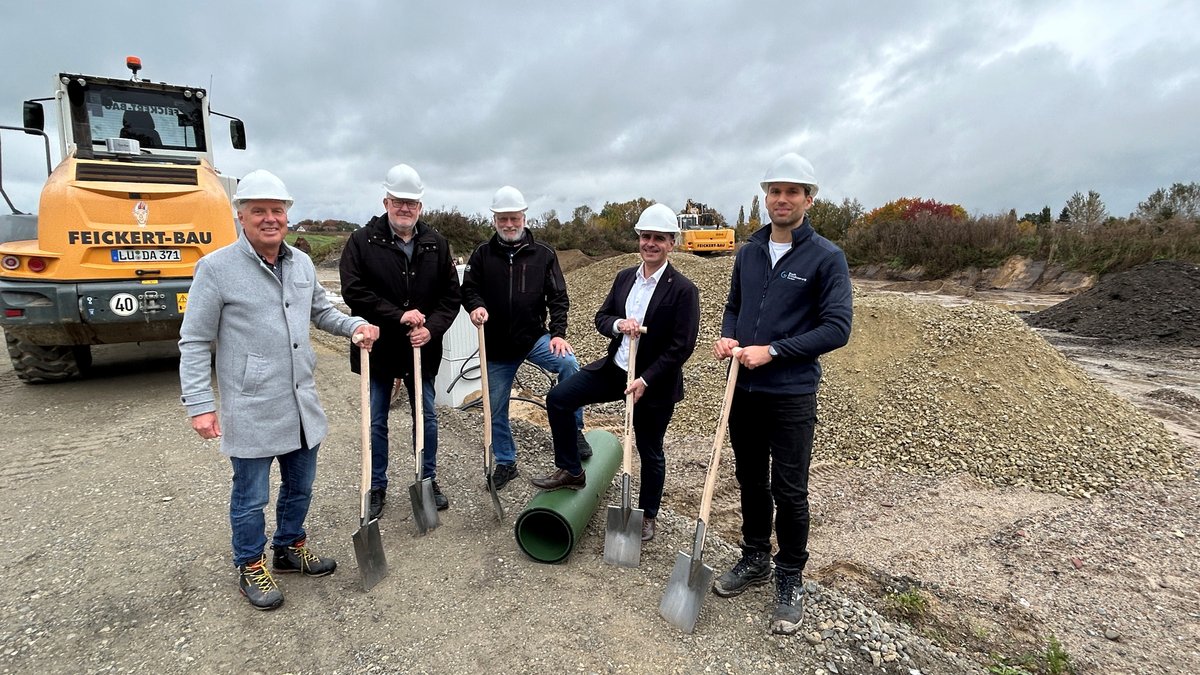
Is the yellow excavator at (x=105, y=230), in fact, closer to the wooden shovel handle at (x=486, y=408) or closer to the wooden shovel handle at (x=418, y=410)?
the wooden shovel handle at (x=418, y=410)

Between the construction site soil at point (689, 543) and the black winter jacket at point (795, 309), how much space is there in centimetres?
126

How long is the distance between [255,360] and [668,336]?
82.8 inches

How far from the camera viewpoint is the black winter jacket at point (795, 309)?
2635 millimetres

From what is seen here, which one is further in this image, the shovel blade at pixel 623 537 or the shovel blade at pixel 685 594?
the shovel blade at pixel 623 537

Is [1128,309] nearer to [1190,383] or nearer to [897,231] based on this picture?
[1190,383]

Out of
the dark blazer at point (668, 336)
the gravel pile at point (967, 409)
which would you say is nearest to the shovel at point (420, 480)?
the dark blazer at point (668, 336)

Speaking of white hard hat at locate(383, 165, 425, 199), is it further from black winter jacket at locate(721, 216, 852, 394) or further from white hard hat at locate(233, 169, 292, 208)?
black winter jacket at locate(721, 216, 852, 394)

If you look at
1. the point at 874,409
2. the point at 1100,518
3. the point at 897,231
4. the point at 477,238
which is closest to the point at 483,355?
the point at 874,409

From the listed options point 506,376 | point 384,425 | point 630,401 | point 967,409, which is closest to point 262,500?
point 384,425

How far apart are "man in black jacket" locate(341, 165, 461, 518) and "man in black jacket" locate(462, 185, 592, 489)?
201mm

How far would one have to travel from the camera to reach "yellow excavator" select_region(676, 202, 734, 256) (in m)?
27.2

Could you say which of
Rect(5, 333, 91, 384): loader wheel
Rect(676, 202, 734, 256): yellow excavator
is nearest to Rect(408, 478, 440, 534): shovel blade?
Rect(5, 333, 91, 384): loader wheel

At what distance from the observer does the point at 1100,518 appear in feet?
14.8

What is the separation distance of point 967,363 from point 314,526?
6.70m
